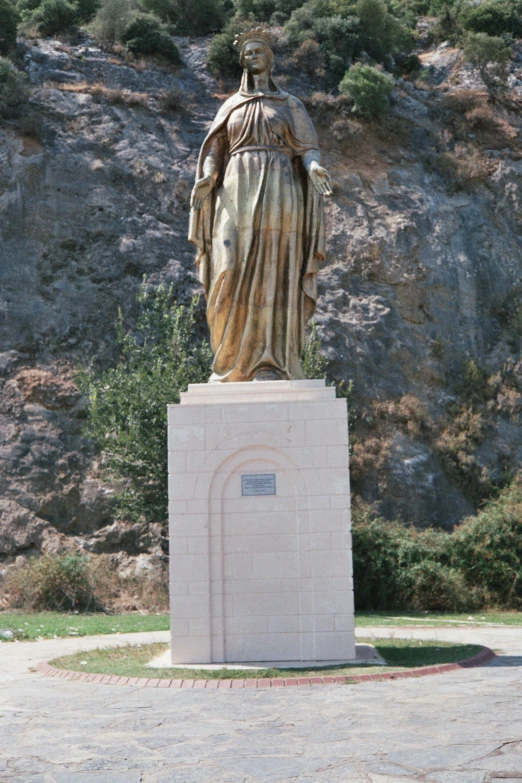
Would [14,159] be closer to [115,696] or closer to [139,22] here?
[139,22]

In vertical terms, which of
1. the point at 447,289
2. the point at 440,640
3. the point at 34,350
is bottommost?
the point at 440,640

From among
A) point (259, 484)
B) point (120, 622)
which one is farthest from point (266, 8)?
point (259, 484)

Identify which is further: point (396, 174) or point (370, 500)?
point (396, 174)

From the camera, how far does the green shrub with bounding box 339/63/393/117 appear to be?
2920cm

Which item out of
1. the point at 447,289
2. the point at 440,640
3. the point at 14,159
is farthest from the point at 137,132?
the point at 440,640

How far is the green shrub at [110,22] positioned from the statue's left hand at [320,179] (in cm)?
2522

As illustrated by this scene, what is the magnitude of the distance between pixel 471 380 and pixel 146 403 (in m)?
10.6

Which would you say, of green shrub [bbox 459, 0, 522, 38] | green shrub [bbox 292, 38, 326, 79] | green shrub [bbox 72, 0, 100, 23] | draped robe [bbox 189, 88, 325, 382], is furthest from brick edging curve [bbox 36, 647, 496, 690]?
green shrub [bbox 72, 0, 100, 23]

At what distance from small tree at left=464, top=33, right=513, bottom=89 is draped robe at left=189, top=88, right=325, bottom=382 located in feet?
81.6

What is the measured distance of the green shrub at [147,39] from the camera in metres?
31.0

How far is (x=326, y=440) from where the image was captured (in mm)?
8289

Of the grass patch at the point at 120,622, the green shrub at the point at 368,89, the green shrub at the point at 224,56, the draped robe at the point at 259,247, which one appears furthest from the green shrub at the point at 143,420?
the green shrub at the point at 224,56

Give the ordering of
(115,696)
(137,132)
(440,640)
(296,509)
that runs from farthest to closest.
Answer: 1. (137,132)
2. (440,640)
3. (296,509)
4. (115,696)

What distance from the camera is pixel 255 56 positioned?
927 cm
